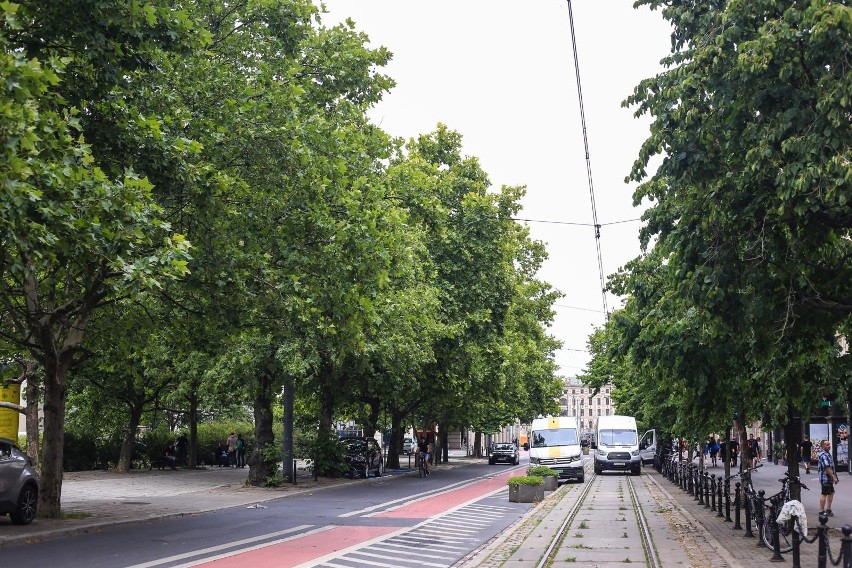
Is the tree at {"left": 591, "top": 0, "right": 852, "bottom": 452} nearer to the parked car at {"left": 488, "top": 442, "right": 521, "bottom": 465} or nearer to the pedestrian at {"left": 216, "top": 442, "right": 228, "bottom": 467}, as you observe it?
the pedestrian at {"left": 216, "top": 442, "right": 228, "bottom": 467}

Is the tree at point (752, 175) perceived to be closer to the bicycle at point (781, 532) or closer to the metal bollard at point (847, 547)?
the bicycle at point (781, 532)

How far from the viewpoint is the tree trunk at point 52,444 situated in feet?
63.7

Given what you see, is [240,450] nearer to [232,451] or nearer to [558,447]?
[232,451]

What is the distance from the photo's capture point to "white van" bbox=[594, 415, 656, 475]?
168 ft

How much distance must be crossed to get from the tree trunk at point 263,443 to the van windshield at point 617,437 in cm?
2533

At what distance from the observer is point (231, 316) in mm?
19781

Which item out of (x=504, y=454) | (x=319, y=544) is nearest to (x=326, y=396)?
(x=319, y=544)

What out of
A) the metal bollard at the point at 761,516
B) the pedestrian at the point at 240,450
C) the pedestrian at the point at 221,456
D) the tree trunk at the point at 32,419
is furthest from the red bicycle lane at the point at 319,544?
the pedestrian at the point at 221,456

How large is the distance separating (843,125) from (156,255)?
9.09m

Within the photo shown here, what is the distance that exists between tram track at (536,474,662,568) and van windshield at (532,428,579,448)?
1475 centimetres

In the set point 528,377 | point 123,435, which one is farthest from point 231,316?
point 528,377

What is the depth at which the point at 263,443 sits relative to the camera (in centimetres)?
3225

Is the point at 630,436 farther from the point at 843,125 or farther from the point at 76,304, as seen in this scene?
the point at 843,125

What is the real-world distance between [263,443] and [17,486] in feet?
48.1
